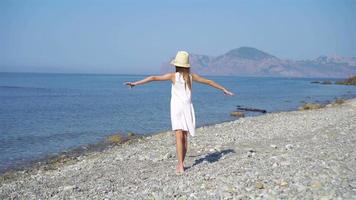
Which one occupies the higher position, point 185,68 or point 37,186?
point 185,68

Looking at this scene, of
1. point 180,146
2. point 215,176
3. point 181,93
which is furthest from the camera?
point 180,146

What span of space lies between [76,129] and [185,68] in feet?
77.5

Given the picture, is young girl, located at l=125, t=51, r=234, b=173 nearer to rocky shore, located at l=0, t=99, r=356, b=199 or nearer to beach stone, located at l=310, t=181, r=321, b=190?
rocky shore, located at l=0, t=99, r=356, b=199

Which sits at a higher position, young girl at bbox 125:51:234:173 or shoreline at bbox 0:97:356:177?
young girl at bbox 125:51:234:173

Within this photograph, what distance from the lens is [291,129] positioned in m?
21.3

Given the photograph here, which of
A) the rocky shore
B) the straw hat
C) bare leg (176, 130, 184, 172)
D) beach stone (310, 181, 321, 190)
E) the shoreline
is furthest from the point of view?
the shoreline

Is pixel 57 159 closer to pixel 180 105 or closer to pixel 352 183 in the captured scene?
pixel 180 105

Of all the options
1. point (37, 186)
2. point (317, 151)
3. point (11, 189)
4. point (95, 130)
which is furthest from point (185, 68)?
point (95, 130)

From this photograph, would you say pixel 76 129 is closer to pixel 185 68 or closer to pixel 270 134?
pixel 270 134

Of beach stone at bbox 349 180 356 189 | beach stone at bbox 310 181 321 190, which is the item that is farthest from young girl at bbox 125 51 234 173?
beach stone at bbox 349 180 356 189

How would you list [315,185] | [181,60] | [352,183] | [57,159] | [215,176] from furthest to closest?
[57,159], [181,60], [215,176], [352,183], [315,185]

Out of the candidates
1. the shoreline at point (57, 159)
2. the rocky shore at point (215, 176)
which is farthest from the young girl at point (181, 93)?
the shoreline at point (57, 159)

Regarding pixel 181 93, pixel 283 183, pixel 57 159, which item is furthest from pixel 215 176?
pixel 57 159

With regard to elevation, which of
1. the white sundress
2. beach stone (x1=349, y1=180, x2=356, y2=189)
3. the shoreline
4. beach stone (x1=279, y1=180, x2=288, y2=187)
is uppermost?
the white sundress
